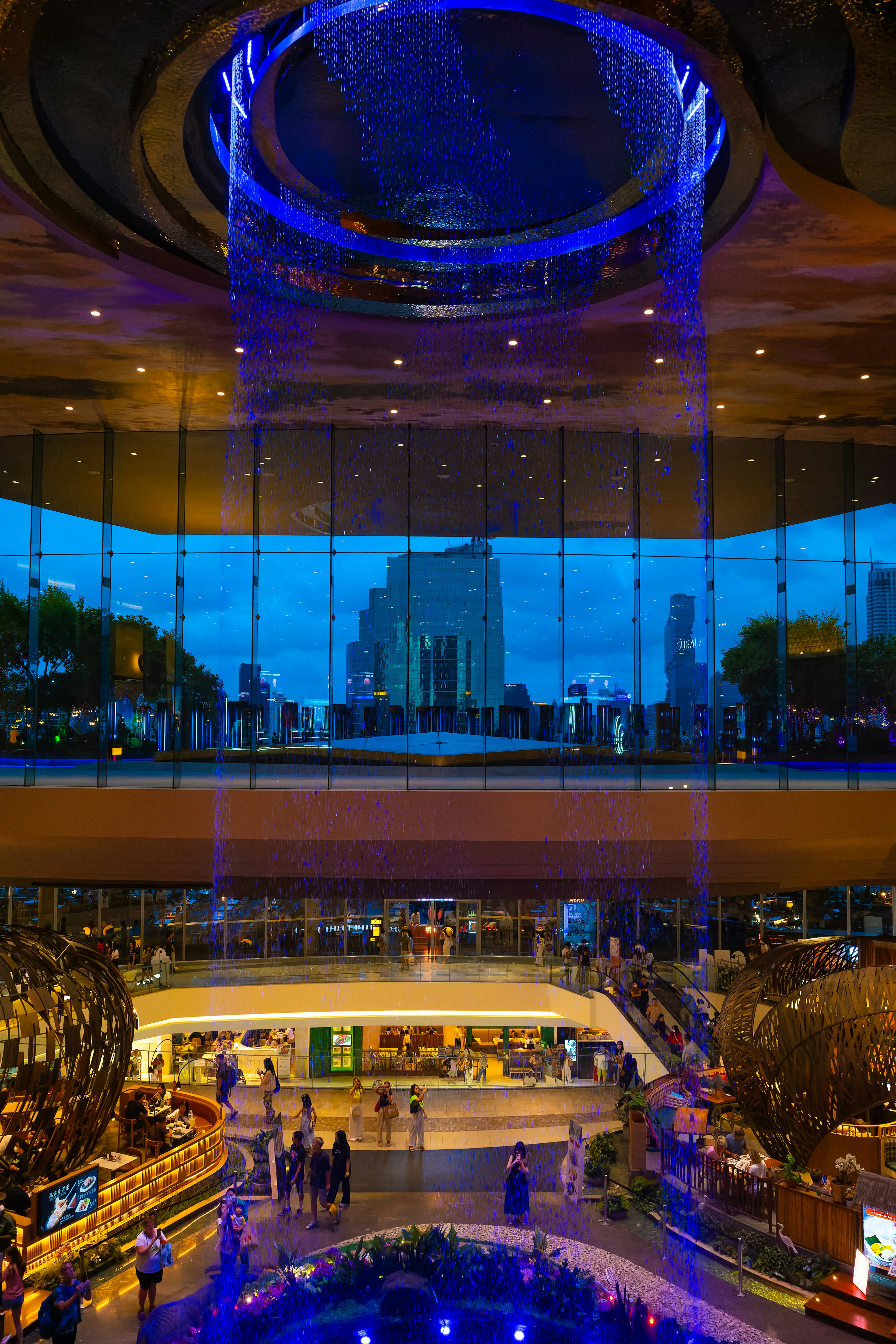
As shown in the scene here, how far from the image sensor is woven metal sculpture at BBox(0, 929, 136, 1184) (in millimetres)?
9227

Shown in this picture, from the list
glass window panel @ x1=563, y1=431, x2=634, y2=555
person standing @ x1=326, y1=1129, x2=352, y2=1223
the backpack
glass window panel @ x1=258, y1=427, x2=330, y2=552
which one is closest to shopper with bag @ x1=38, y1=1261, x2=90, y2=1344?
the backpack

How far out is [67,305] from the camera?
10.3 meters

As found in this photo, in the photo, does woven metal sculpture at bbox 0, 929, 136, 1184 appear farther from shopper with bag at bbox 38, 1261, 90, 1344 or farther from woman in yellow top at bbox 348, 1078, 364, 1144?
woman in yellow top at bbox 348, 1078, 364, 1144

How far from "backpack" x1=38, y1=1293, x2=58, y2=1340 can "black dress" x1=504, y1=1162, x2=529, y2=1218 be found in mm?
5394

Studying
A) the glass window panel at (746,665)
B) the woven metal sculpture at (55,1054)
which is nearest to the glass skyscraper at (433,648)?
the glass window panel at (746,665)

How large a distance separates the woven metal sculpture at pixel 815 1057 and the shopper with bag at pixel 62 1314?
22.5ft

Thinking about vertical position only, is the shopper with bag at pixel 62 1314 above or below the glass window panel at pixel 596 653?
below

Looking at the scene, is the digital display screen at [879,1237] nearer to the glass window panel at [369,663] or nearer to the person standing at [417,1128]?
the person standing at [417,1128]

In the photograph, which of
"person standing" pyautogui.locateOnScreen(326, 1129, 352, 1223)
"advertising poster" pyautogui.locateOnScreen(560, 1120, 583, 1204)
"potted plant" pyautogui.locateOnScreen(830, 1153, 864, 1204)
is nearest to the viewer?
"potted plant" pyautogui.locateOnScreen(830, 1153, 864, 1204)


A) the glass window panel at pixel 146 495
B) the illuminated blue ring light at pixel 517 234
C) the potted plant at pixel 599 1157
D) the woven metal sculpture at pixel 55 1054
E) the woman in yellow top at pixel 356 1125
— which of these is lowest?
the woman in yellow top at pixel 356 1125

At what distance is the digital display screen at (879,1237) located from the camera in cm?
902

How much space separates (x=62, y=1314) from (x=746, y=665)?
12848 mm

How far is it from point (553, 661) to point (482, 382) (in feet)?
16.2

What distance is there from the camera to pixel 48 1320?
8070 mm
